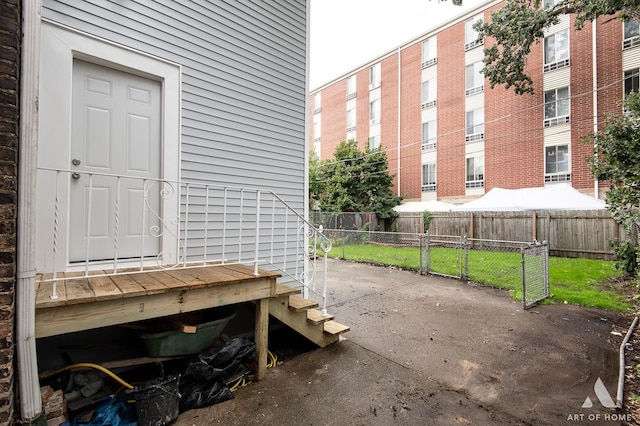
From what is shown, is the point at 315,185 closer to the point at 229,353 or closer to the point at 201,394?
the point at 229,353

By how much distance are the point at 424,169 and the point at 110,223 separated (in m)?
16.2

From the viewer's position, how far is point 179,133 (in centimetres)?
352

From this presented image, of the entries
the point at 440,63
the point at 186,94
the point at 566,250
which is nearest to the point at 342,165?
the point at 440,63

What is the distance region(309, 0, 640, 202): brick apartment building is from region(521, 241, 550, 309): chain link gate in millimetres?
7565

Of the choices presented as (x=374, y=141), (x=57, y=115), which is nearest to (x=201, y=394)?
(x=57, y=115)

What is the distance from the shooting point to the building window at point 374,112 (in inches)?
769

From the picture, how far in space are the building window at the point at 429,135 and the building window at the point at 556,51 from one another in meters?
5.19

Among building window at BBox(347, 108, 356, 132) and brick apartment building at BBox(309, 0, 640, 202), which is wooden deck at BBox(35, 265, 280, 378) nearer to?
brick apartment building at BBox(309, 0, 640, 202)

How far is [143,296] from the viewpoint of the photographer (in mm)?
2410

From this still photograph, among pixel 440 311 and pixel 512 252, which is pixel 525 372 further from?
pixel 512 252

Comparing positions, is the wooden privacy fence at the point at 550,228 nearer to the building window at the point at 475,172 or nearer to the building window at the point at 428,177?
the building window at the point at 475,172

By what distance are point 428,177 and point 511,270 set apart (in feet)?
31.1

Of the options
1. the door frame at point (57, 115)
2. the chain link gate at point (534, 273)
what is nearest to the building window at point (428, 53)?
the chain link gate at point (534, 273)

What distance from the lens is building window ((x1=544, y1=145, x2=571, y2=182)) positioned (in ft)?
40.3
